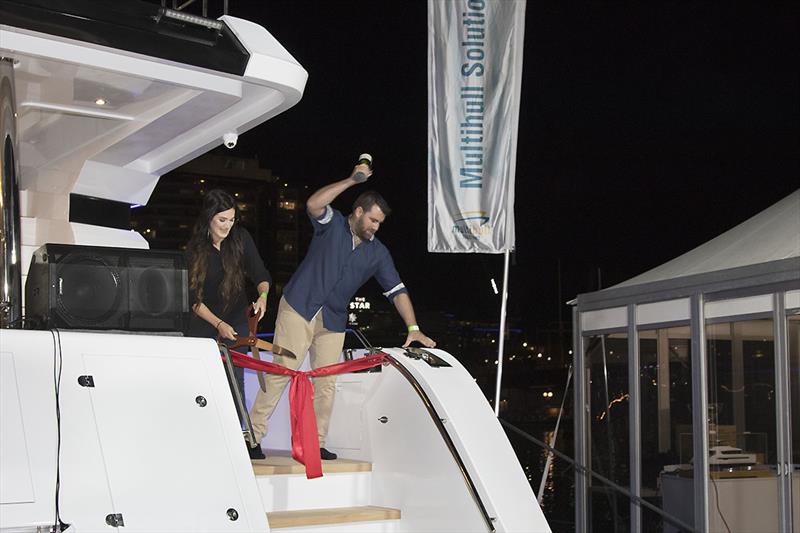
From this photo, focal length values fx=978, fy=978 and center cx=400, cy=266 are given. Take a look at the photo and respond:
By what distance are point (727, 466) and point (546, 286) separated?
48756 millimetres

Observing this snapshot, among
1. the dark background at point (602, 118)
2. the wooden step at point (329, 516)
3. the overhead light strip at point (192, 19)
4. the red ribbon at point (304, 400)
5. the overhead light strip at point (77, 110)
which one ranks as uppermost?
the dark background at point (602, 118)

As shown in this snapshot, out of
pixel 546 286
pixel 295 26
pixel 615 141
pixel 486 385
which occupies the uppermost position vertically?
pixel 295 26

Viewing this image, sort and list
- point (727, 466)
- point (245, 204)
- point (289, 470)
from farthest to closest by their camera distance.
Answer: point (245, 204) → point (727, 466) → point (289, 470)

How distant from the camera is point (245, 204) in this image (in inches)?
2808

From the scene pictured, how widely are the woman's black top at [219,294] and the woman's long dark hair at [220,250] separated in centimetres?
2

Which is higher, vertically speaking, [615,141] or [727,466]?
[615,141]

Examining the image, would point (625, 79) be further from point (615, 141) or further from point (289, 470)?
point (289, 470)

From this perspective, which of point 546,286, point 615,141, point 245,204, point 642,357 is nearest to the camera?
point 642,357

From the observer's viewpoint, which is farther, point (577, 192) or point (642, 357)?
point (577, 192)

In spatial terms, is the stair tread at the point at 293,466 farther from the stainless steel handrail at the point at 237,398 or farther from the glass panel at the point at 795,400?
the glass panel at the point at 795,400

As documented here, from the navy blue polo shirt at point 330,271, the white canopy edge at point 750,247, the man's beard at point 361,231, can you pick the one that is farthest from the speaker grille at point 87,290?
the white canopy edge at point 750,247

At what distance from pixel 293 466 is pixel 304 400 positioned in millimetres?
300

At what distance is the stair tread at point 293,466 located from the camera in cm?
436

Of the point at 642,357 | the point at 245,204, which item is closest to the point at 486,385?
the point at 245,204
